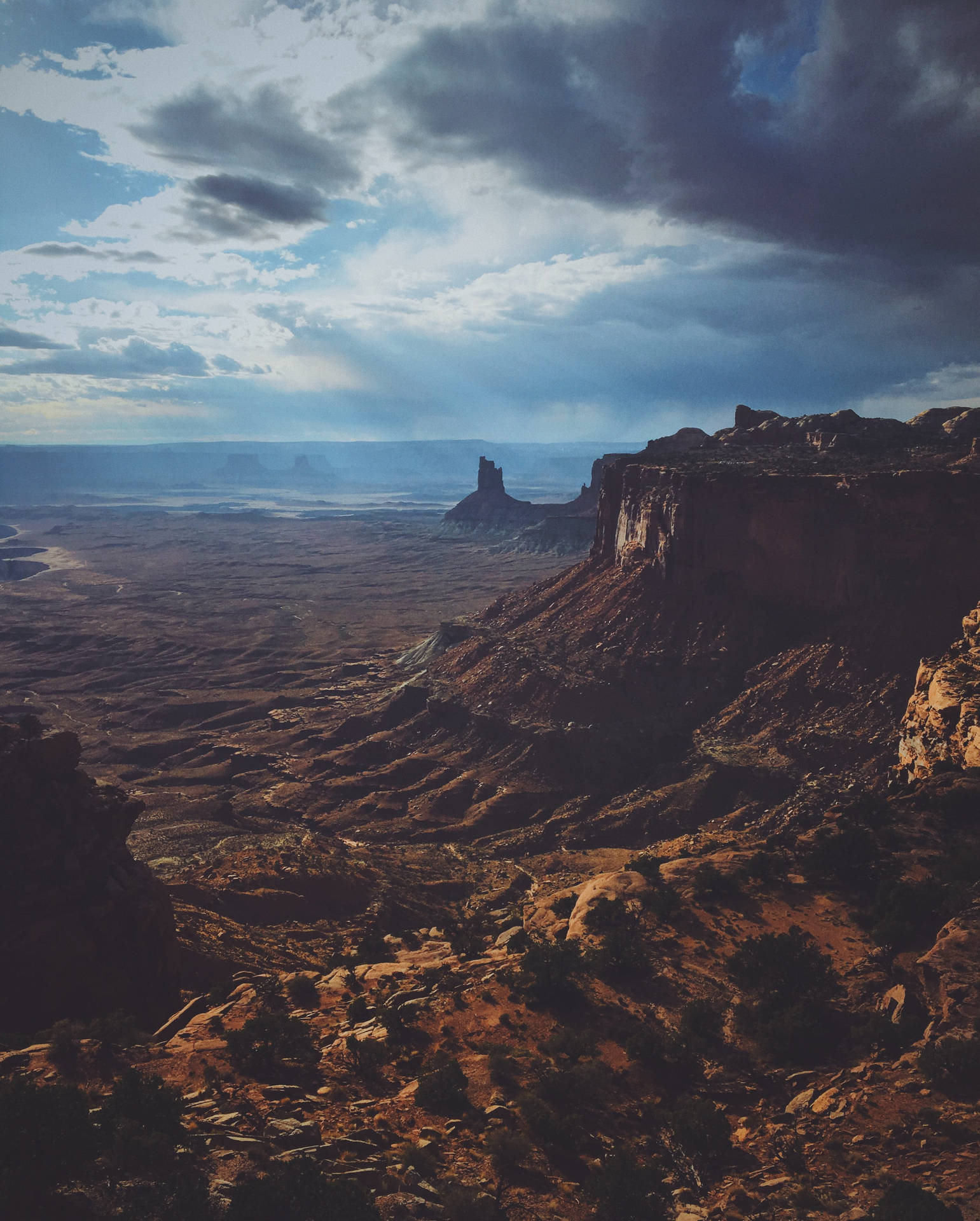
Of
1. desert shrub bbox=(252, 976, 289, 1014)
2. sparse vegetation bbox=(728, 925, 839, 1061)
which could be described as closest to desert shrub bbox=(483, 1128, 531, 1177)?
sparse vegetation bbox=(728, 925, 839, 1061)

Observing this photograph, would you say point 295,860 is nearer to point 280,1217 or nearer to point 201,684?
point 280,1217

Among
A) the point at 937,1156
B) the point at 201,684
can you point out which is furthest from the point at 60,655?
the point at 937,1156

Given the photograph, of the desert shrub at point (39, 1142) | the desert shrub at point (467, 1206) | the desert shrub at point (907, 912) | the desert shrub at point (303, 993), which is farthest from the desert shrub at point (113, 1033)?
the desert shrub at point (907, 912)

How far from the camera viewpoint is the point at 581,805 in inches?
2047

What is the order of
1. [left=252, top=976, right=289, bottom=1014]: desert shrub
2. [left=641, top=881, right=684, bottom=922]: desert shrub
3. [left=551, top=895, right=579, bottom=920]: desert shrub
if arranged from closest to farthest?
[left=252, top=976, right=289, bottom=1014]: desert shrub
[left=641, top=881, right=684, bottom=922]: desert shrub
[left=551, top=895, right=579, bottom=920]: desert shrub

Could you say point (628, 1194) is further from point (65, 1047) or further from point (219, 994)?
point (219, 994)

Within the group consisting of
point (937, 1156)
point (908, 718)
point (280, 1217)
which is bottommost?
point (280, 1217)

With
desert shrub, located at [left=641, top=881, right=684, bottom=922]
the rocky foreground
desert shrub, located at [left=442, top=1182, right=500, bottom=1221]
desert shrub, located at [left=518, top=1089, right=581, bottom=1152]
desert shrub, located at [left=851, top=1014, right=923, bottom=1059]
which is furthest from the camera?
desert shrub, located at [left=641, top=881, right=684, bottom=922]

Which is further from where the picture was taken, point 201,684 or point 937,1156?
point 201,684

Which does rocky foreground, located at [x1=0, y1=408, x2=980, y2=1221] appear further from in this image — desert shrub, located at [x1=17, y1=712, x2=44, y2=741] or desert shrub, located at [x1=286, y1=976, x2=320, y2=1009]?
desert shrub, located at [x1=17, y1=712, x2=44, y2=741]

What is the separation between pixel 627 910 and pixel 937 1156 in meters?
13.5

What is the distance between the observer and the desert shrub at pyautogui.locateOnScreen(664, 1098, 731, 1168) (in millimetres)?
14797

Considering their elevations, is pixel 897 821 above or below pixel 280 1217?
above

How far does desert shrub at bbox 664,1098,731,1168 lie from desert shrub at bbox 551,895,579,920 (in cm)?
1304
